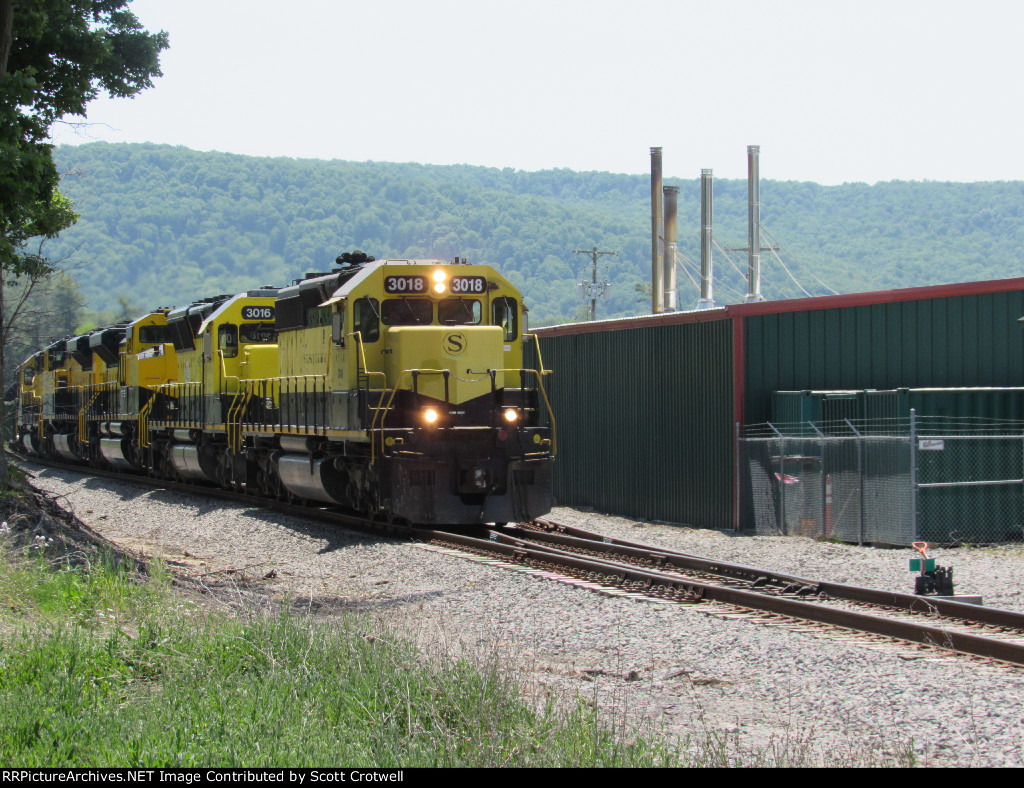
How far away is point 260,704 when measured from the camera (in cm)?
572

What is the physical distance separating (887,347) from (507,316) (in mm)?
6100

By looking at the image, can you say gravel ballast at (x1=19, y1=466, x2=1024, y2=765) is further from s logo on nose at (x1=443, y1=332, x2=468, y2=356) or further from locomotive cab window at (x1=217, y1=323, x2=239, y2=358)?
locomotive cab window at (x1=217, y1=323, x2=239, y2=358)

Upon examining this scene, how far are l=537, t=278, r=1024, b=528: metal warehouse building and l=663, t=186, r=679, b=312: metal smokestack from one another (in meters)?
13.4

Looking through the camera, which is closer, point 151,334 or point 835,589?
point 835,589

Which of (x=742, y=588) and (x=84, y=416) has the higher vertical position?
(x=84, y=416)

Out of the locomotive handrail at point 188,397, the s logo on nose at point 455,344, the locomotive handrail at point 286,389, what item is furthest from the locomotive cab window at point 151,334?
the s logo on nose at point 455,344

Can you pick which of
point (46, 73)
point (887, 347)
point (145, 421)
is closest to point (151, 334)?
point (145, 421)

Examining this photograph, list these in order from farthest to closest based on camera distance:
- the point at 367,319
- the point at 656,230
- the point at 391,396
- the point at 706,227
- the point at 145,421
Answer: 1. the point at 706,227
2. the point at 656,230
3. the point at 145,421
4. the point at 367,319
5. the point at 391,396

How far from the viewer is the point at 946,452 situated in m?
15.1

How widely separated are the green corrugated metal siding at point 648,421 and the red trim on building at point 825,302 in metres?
0.17

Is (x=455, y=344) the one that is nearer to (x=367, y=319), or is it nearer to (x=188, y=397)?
(x=367, y=319)

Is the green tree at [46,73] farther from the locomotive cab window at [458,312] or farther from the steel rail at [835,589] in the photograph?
the steel rail at [835,589]

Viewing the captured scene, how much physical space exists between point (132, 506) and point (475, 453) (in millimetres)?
9732

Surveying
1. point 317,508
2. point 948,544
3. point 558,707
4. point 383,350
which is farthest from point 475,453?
point 558,707
